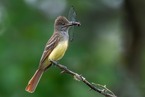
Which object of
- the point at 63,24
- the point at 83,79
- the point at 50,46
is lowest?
the point at 83,79

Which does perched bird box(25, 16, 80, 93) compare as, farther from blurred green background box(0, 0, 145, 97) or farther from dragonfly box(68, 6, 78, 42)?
blurred green background box(0, 0, 145, 97)

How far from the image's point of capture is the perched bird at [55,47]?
4191 mm

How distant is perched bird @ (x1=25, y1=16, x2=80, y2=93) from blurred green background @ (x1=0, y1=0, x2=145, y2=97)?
8.28 feet

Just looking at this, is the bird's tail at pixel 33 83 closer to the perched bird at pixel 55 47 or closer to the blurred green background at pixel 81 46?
the perched bird at pixel 55 47

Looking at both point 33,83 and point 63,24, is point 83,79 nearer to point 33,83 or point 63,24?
point 33,83

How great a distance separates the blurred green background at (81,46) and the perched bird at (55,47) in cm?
252

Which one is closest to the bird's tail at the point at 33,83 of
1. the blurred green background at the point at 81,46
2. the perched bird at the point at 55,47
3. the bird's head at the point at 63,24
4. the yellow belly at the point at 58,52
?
the perched bird at the point at 55,47

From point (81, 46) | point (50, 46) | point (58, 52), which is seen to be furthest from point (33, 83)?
point (81, 46)

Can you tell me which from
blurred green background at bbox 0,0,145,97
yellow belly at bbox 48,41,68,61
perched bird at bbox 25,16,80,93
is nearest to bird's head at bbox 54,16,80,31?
perched bird at bbox 25,16,80,93

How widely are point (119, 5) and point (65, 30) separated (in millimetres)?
5853

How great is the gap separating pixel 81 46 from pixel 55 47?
3994mm

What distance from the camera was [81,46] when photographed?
851cm

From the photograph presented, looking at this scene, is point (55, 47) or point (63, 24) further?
point (55, 47)

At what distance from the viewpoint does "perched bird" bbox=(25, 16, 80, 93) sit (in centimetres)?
419
